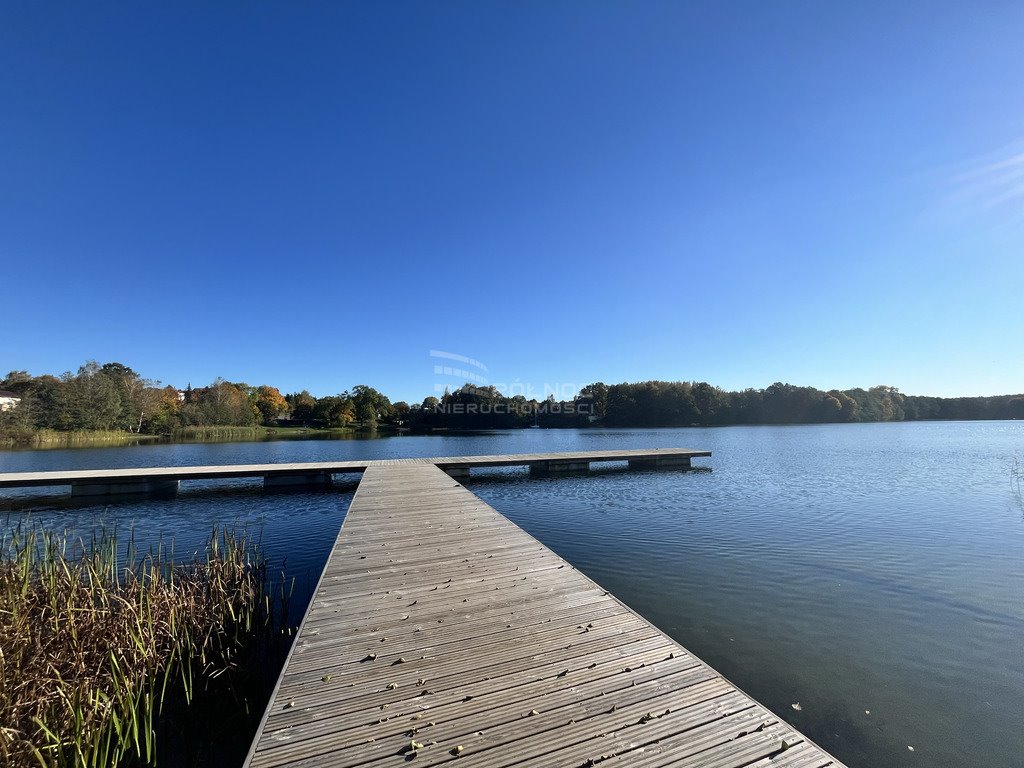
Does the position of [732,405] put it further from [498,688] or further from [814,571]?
[498,688]

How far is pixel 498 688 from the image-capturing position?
2301 mm

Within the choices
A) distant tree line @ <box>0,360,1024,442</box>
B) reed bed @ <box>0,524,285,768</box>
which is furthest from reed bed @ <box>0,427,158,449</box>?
reed bed @ <box>0,524,285,768</box>

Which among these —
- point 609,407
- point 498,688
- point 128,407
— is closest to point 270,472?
point 498,688

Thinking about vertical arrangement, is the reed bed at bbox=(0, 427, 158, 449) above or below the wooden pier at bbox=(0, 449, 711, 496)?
above

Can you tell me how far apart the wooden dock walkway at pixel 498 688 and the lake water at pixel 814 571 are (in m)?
1.22

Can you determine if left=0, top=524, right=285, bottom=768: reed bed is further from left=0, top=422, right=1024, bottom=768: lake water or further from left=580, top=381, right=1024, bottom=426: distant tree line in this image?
left=580, top=381, right=1024, bottom=426: distant tree line

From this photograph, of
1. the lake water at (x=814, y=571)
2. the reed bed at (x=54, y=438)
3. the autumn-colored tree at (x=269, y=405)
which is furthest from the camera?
the autumn-colored tree at (x=269, y=405)

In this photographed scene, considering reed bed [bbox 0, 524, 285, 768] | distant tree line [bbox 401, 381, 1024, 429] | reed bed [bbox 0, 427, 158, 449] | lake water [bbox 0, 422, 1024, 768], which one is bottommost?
lake water [bbox 0, 422, 1024, 768]

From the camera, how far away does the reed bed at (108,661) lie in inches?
86.5

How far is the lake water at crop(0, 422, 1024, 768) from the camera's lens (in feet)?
9.99

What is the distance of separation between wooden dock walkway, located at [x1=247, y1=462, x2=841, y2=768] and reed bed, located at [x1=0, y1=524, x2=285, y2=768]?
2.41ft

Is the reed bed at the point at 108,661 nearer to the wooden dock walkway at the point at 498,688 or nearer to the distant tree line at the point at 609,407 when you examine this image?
the wooden dock walkway at the point at 498,688

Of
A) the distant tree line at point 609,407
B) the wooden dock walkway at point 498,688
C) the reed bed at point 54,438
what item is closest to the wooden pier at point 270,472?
the wooden dock walkway at point 498,688

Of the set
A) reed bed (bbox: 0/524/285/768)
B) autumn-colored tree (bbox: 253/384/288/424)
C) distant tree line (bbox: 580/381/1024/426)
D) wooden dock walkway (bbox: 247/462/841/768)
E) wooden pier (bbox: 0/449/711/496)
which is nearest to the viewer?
wooden dock walkway (bbox: 247/462/841/768)
